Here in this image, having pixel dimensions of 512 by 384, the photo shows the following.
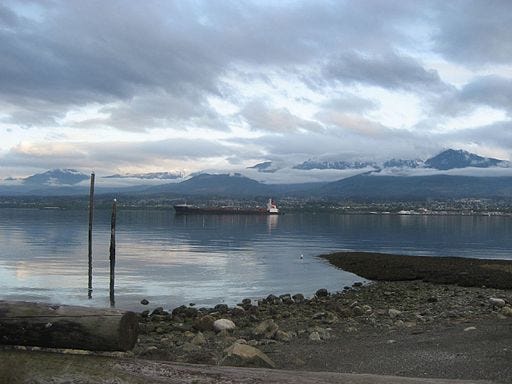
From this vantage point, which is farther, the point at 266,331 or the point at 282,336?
the point at 266,331

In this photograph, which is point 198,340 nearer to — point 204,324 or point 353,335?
point 204,324

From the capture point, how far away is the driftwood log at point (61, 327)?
8.30m

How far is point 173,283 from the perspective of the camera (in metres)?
35.9

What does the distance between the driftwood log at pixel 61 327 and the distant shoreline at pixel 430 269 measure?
3188 cm

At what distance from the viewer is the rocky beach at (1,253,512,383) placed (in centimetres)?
1157

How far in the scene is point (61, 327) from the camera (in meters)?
8.30

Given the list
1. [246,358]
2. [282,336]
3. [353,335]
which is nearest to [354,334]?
[353,335]

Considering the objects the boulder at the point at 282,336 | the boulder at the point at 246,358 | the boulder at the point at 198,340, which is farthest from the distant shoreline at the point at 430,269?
the boulder at the point at 246,358

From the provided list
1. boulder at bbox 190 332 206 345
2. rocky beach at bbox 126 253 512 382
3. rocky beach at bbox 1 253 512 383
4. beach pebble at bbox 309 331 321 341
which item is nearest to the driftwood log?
rocky beach at bbox 1 253 512 383

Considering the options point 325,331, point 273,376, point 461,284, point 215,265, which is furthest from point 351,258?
point 273,376

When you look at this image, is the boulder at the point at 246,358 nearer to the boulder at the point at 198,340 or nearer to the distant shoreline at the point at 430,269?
the boulder at the point at 198,340

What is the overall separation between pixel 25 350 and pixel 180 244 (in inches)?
2484

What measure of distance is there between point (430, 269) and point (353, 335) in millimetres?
29784

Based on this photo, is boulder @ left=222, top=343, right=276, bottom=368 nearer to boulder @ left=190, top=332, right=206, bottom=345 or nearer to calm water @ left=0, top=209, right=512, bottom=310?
boulder @ left=190, top=332, right=206, bottom=345
